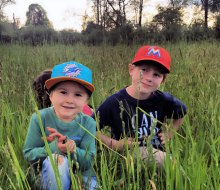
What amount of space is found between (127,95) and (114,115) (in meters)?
0.16

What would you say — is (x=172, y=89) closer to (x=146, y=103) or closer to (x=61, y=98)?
(x=146, y=103)

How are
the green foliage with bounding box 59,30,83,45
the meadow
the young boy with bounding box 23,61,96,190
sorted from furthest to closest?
the green foliage with bounding box 59,30,83,45 → the young boy with bounding box 23,61,96,190 → the meadow

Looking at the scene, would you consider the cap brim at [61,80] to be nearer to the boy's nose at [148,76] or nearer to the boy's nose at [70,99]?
the boy's nose at [70,99]

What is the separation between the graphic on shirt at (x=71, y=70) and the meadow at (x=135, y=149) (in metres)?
0.21

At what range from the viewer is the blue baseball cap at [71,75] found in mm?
1572

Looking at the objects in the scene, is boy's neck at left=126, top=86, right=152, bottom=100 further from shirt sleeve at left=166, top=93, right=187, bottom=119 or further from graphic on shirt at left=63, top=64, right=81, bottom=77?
graphic on shirt at left=63, top=64, right=81, bottom=77

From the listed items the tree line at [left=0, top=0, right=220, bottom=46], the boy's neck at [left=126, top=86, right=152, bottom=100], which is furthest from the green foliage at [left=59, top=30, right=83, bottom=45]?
the boy's neck at [left=126, top=86, right=152, bottom=100]

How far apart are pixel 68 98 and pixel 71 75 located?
12cm

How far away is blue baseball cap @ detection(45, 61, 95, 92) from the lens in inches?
61.9

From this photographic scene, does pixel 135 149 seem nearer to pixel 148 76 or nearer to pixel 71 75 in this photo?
pixel 71 75

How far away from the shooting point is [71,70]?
1.61 m

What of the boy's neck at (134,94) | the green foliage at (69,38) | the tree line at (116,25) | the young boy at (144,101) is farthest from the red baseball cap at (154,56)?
the tree line at (116,25)

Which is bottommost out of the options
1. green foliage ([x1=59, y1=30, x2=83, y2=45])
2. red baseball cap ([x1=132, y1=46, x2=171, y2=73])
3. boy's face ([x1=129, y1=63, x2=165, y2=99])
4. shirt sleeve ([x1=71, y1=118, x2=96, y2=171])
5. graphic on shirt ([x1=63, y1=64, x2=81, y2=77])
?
shirt sleeve ([x1=71, y1=118, x2=96, y2=171])

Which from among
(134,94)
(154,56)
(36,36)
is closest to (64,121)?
(134,94)
